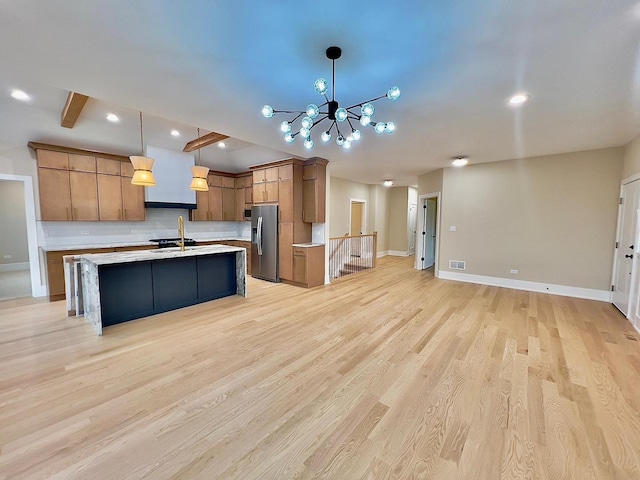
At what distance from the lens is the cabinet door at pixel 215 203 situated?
696cm

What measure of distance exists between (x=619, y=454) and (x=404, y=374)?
1348 mm

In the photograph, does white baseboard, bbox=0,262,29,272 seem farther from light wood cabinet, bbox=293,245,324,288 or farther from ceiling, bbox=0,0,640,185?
light wood cabinet, bbox=293,245,324,288

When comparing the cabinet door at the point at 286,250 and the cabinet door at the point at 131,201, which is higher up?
the cabinet door at the point at 131,201

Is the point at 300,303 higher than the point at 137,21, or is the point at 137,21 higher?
the point at 137,21

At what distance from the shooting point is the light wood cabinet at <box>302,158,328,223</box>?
5613 millimetres

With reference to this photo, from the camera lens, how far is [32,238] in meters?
4.71

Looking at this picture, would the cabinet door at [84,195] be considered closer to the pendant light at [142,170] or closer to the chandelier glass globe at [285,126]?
the pendant light at [142,170]

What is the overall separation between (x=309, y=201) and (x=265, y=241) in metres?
1.35

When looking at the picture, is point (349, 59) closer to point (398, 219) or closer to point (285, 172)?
point (285, 172)

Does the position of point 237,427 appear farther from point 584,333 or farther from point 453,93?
point 584,333

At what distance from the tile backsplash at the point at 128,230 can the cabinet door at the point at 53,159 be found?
1058mm

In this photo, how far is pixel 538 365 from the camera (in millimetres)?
2607

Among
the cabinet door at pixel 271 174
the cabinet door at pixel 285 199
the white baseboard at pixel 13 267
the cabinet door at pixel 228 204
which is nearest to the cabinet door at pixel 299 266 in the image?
the cabinet door at pixel 285 199

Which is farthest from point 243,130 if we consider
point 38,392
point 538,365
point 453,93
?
point 538,365
